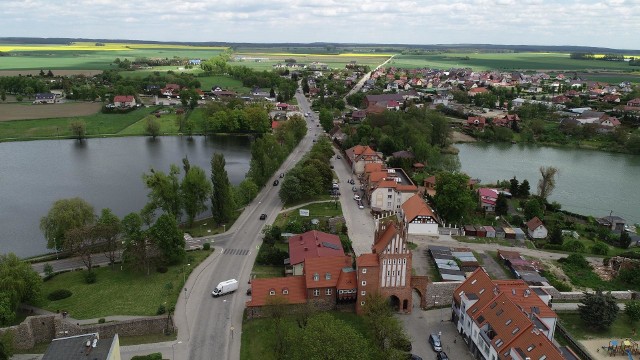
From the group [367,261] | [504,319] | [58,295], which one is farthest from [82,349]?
[504,319]

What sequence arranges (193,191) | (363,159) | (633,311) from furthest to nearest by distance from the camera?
(363,159)
(193,191)
(633,311)

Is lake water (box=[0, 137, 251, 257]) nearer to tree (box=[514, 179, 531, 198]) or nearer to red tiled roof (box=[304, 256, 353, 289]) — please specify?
red tiled roof (box=[304, 256, 353, 289])

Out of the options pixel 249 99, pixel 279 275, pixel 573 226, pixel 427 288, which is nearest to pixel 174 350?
pixel 279 275

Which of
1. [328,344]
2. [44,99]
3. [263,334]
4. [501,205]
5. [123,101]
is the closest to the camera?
[328,344]

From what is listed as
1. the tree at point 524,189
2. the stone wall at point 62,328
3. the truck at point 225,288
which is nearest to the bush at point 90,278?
the stone wall at point 62,328

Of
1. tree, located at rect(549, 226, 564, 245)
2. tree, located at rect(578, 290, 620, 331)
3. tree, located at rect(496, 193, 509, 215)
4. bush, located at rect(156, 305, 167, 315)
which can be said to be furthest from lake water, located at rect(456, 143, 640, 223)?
bush, located at rect(156, 305, 167, 315)

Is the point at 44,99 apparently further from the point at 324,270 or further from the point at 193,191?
the point at 324,270

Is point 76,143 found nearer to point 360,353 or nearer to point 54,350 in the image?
point 54,350
